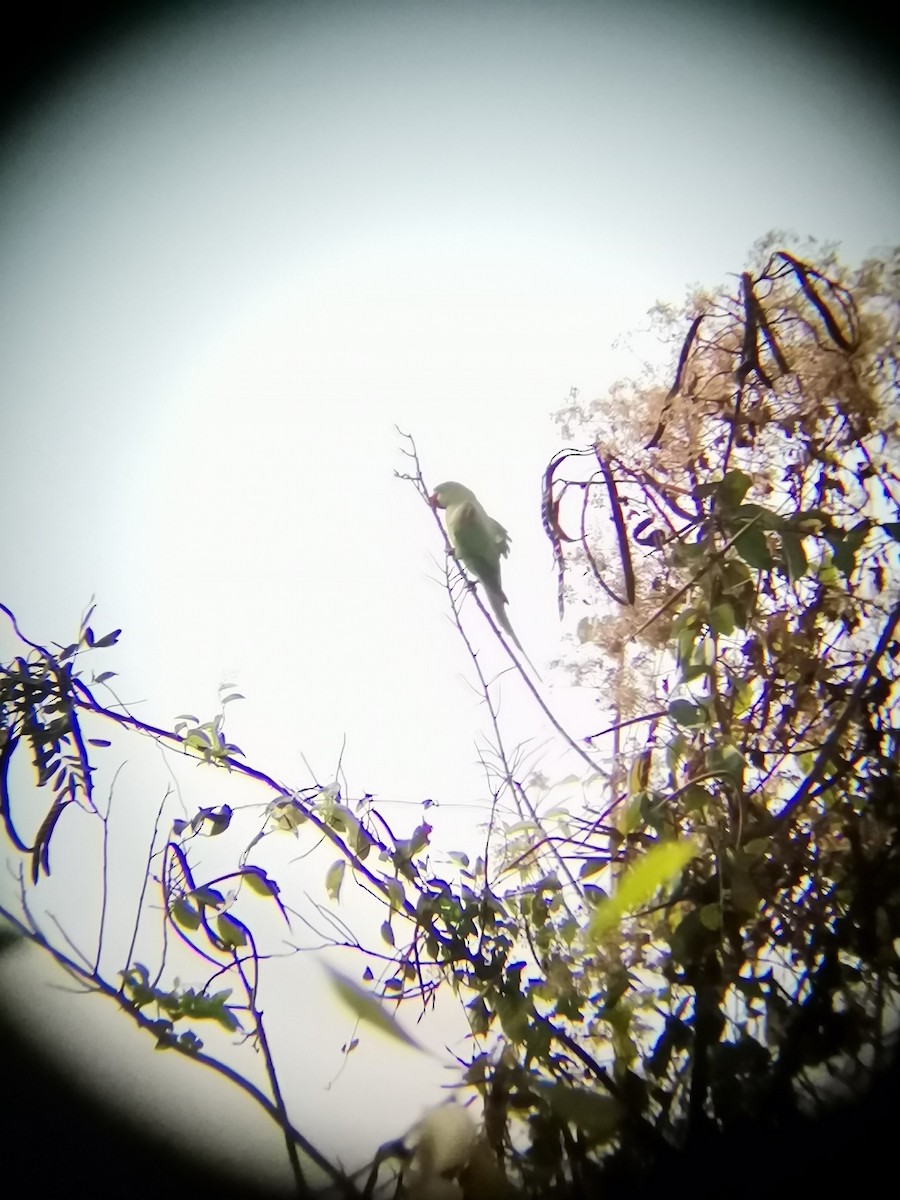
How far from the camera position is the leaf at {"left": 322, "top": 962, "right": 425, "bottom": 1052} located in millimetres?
565

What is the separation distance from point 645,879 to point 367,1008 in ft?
1.24

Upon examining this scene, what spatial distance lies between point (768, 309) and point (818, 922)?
55 cm

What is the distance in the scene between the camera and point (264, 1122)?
Answer: 0.58 m

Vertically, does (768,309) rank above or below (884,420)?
above

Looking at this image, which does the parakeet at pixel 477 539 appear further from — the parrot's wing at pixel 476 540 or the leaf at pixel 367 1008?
the leaf at pixel 367 1008

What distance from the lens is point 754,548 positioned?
0.39 m

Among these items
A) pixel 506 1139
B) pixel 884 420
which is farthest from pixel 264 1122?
pixel 884 420

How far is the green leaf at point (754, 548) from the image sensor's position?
0.39 meters

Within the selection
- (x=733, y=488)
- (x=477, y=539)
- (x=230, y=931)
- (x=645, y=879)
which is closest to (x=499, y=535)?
(x=477, y=539)

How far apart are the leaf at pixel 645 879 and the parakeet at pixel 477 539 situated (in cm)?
27

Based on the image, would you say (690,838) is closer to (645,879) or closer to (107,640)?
(645,879)

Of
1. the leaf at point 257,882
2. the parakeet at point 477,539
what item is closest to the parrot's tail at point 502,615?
the parakeet at point 477,539

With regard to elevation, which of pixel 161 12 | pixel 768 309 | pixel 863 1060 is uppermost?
pixel 161 12

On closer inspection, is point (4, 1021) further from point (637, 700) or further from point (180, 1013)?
point (637, 700)
